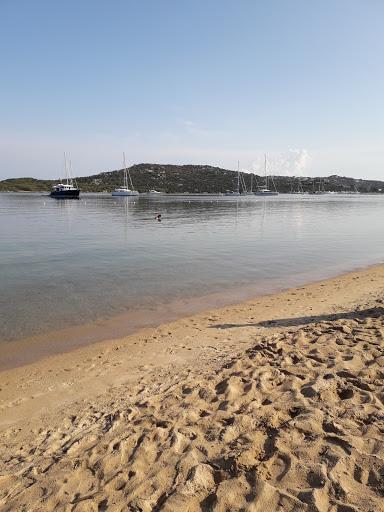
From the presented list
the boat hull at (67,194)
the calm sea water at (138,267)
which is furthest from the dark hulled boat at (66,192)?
the calm sea water at (138,267)

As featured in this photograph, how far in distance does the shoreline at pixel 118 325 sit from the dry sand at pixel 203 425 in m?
0.58

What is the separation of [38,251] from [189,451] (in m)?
21.5

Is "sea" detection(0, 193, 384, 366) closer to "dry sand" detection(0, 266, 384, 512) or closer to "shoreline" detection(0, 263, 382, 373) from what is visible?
"shoreline" detection(0, 263, 382, 373)

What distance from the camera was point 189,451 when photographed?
4.63m

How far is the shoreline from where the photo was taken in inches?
362

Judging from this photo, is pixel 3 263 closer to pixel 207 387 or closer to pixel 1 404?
pixel 1 404

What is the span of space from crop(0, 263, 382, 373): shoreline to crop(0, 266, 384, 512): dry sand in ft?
1.90

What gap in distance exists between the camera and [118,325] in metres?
11.1

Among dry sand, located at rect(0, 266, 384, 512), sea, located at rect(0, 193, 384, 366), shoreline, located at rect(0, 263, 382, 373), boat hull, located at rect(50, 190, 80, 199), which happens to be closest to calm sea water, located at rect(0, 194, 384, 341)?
sea, located at rect(0, 193, 384, 366)

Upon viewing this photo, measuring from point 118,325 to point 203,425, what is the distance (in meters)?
6.32

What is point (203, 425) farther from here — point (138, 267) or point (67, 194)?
point (67, 194)

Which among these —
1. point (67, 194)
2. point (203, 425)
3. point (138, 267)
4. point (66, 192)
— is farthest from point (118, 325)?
point (67, 194)

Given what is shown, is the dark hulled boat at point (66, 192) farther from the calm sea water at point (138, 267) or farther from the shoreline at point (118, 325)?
Result: the shoreline at point (118, 325)

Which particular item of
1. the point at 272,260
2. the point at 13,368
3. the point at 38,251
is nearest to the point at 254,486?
the point at 13,368
